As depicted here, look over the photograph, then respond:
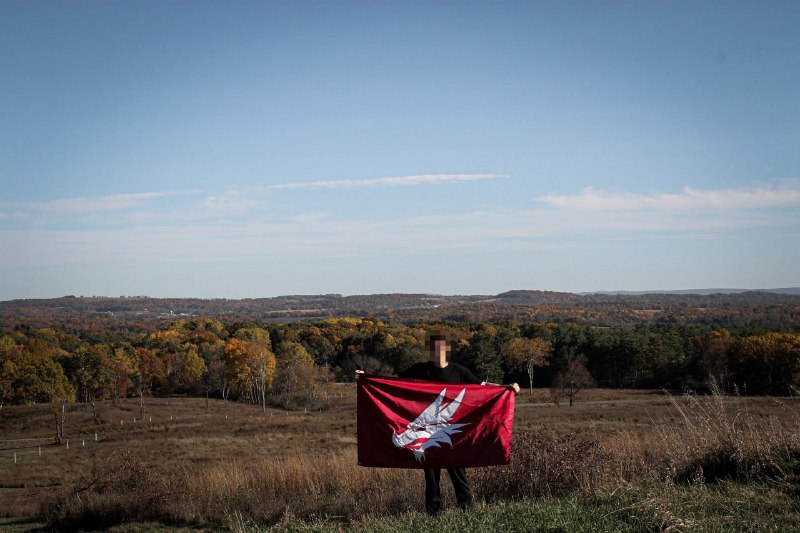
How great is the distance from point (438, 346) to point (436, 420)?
98cm

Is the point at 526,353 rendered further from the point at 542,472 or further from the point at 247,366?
the point at 542,472

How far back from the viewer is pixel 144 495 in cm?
1132

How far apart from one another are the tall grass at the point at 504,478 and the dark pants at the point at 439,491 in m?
0.34

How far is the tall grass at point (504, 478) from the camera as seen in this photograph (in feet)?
28.2

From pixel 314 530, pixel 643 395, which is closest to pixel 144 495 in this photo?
pixel 314 530

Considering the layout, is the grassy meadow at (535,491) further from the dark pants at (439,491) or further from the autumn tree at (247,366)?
the autumn tree at (247,366)

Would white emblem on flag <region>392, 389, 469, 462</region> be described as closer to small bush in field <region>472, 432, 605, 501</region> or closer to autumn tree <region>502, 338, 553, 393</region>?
small bush in field <region>472, 432, 605, 501</region>

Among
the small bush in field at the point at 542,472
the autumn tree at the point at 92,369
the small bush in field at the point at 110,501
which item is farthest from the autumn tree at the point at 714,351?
the autumn tree at the point at 92,369

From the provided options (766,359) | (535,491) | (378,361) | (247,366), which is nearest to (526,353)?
(378,361)

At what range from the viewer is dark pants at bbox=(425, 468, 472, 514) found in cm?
818

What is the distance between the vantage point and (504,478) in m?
9.27

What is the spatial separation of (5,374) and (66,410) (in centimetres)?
1449

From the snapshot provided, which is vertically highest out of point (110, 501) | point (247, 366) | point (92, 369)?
point (110, 501)

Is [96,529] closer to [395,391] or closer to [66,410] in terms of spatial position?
[395,391]
